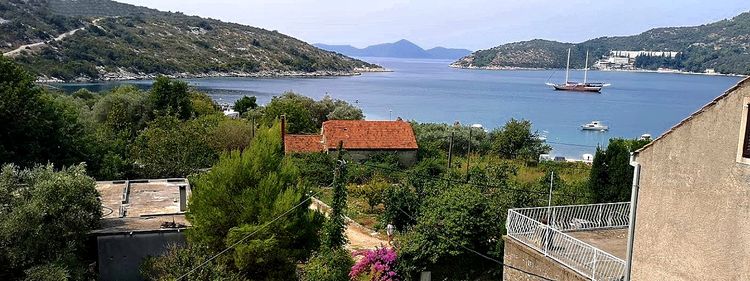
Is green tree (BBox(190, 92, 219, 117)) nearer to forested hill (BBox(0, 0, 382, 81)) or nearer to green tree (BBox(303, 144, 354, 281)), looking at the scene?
green tree (BBox(303, 144, 354, 281))

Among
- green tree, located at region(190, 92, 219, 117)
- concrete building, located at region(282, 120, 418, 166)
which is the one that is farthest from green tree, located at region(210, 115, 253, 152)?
green tree, located at region(190, 92, 219, 117)

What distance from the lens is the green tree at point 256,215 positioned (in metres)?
14.7

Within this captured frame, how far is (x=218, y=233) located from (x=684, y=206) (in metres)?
10.7

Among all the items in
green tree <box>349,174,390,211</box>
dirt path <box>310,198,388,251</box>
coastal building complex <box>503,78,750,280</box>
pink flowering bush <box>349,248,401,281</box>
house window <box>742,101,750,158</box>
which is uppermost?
house window <box>742,101,750,158</box>

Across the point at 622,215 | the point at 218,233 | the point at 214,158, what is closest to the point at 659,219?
the point at 622,215

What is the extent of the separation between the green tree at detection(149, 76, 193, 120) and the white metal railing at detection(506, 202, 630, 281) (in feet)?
127

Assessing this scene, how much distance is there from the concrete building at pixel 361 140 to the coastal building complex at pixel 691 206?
26.5 meters

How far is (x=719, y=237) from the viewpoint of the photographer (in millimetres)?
8875

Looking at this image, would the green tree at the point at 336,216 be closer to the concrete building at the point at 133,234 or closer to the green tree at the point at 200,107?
the concrete building at the point at 133,234

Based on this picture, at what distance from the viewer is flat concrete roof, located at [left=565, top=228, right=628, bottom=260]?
42.9 ft

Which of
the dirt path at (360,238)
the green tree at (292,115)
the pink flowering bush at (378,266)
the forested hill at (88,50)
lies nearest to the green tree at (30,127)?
the dirt path at (360,238)

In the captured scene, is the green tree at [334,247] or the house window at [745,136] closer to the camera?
the house window at [745,136]

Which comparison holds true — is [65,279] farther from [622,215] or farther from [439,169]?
[439,169]

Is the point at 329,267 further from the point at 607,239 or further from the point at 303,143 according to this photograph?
the point at 303,143
